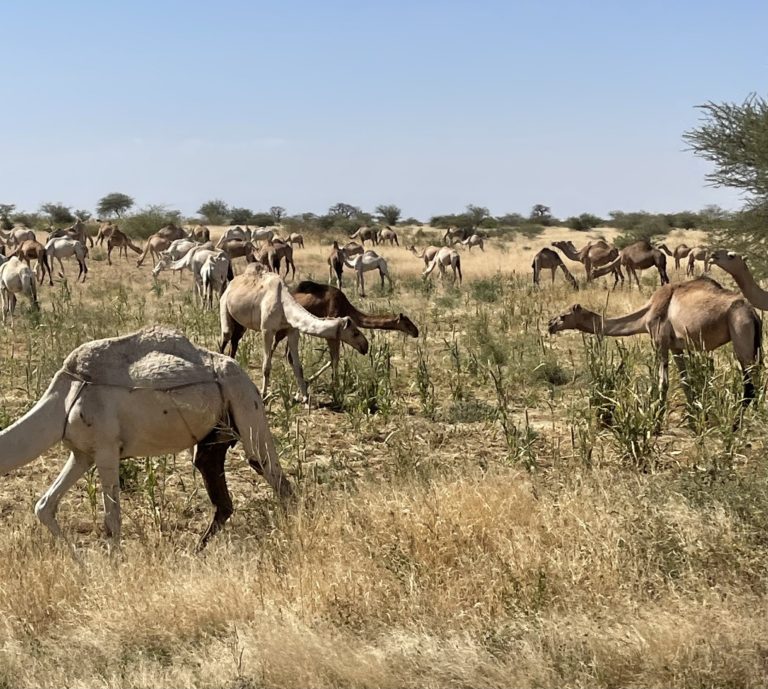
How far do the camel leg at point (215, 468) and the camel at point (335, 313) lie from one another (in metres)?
4.50

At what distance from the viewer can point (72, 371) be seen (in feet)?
18.9

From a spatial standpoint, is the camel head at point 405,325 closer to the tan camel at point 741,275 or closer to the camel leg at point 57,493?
the tan camel at point 741,275

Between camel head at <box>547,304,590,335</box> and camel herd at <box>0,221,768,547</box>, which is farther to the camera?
camel head at <box>547,304,590,335</box>

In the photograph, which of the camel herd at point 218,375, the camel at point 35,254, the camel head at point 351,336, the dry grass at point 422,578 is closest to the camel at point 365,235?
the camel at point 35,254

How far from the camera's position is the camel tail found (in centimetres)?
560

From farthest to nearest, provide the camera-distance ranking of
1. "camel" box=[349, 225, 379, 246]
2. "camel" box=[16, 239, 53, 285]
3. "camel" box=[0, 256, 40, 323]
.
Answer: "camel" box=[349, 225, 379, 246] → "camel" box=[16, 239, 53, 285] → "camel" box=[0, 256, 40, 323]

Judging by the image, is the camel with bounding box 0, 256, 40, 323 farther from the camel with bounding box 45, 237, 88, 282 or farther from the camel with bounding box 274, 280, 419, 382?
the camel with bounding box 45, 237, 88, 282

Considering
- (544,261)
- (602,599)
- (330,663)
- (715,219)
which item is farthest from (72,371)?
(544,261)

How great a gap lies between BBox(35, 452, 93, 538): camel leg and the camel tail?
0.18m

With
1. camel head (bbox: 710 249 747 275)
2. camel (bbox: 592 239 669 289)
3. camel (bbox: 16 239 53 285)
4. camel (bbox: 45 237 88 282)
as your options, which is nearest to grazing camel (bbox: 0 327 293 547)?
camel head (bbox: 710 249 747 275)

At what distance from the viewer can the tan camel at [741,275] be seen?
9.70 metres

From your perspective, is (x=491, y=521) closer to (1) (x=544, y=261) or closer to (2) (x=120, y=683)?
(2) (x=120, y=683)

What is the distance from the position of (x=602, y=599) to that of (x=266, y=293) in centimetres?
679

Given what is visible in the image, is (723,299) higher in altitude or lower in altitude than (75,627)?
higher
